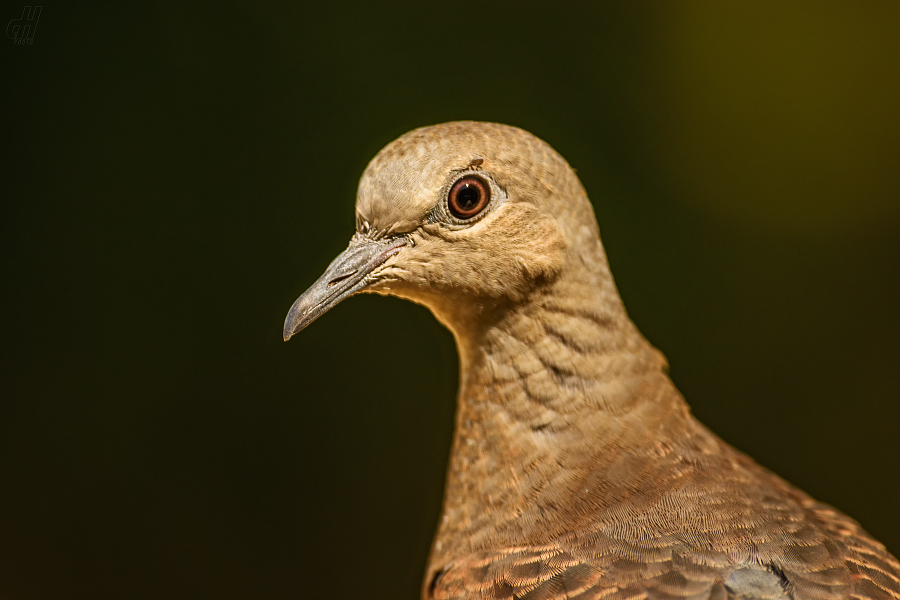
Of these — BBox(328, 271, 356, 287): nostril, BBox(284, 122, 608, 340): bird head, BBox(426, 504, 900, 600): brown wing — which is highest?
BBox(284, 122, 608, 340): bird head

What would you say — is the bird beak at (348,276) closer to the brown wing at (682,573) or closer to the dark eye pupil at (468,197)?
the dark eye pupil at (468,197)

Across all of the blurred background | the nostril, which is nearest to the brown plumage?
the nostril

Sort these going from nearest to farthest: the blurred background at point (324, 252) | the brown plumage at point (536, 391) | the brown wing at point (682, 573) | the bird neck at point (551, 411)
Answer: the brown wing at point (682, 573) < the brown plumage at point (536, 391) < the bird neck at point (551, 411) < the blurred background at point (324, 252)

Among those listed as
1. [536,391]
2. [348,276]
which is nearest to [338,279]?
[348,276]

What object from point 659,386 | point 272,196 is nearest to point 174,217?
point 272,196

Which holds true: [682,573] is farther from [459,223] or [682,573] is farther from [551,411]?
[459,223]

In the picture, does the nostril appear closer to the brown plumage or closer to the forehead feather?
the brown plumage

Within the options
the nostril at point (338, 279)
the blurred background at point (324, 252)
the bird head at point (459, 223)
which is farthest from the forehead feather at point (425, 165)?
the blurred background at point (324, 252)
